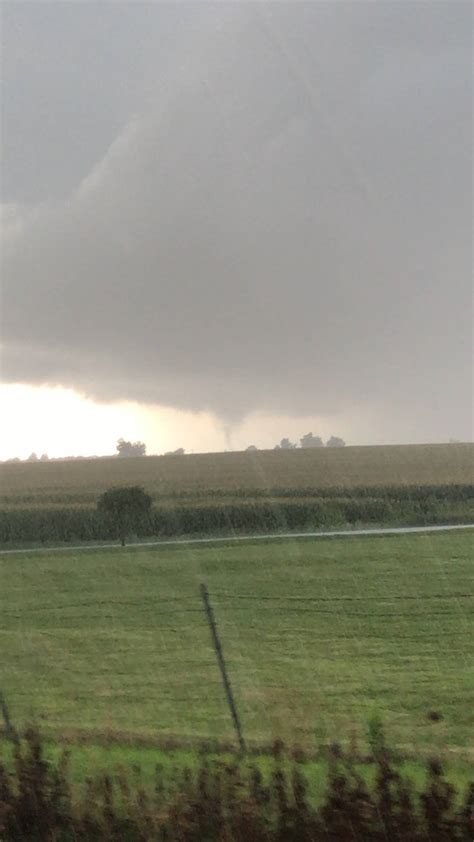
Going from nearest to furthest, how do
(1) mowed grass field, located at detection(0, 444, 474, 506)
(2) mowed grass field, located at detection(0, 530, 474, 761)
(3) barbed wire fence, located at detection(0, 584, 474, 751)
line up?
(2) mowed grass field, located at detection(0, 530, 474, 761)
(3) barbed wire fence, located at detection(0, 584, 474, 751)
(1) mowed grass field, located at detection(0, 444, 474, 506)

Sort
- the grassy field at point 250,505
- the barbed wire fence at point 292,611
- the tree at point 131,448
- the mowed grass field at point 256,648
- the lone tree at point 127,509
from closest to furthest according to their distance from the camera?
the mowed grass field at point 256,648, the barbed wire fence at point 292,611, the lone tree at point 127,509, the grassy field at point 250,505, the tree at point 131,448

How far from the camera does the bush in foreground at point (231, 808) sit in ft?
15.9

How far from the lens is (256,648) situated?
12508 mm

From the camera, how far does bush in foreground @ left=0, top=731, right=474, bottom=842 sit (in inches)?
191

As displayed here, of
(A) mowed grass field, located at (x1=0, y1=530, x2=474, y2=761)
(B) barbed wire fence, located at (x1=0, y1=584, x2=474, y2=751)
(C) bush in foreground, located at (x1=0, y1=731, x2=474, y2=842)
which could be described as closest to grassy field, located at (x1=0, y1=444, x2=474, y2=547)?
(A) mowed grass field, located at (x1=0, y1=530, x2=474, y2=761)

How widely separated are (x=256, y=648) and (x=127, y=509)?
20687 mm

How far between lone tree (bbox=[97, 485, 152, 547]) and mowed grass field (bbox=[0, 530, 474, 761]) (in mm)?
10442

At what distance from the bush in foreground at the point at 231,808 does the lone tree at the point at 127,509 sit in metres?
27.1

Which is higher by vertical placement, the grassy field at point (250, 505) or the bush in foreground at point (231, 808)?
the grassy field at point (250, 505)

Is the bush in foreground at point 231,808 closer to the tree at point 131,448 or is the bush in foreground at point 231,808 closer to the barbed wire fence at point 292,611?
the barbed wire fence at point 292,611

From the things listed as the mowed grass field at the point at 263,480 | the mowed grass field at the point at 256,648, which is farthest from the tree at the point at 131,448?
the mowed grass field at the point at 256,648

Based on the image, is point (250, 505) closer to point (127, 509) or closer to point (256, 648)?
point (127, 509)

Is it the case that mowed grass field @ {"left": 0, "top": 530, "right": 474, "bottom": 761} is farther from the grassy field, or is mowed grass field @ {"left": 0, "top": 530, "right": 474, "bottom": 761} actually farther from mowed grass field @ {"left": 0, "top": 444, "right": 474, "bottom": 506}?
mowed grass field @ {"left": 0, "top": 444, "right": 474, "bottom": 506}

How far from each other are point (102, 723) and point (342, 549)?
1484 centimetres
